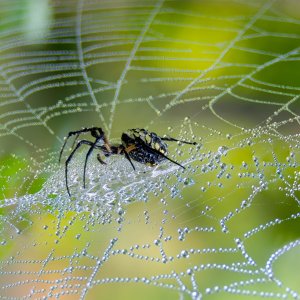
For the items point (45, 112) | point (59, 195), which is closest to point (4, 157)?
point (45, 112)

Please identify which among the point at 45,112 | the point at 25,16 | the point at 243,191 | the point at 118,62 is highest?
the point at 25,16

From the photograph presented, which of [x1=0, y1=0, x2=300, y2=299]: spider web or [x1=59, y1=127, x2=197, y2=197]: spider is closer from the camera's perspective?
[x1=0, y1=0, x2=300, y2=299]: spider web

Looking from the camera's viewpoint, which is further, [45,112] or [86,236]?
[45,112]

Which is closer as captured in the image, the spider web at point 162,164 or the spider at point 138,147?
the spider web at point 162,164

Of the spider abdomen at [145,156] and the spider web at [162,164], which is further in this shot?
the spider abdomen at [145,156]

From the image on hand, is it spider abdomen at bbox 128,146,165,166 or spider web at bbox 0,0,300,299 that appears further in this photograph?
spider abdomen at bbox 128,146,165,166

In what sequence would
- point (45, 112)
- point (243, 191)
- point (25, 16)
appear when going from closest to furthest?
point (243, 191) → point (45, 112) → point (25, 16)

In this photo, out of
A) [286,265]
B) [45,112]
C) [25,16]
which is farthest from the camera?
[25,16]

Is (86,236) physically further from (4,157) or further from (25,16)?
(25,16)
